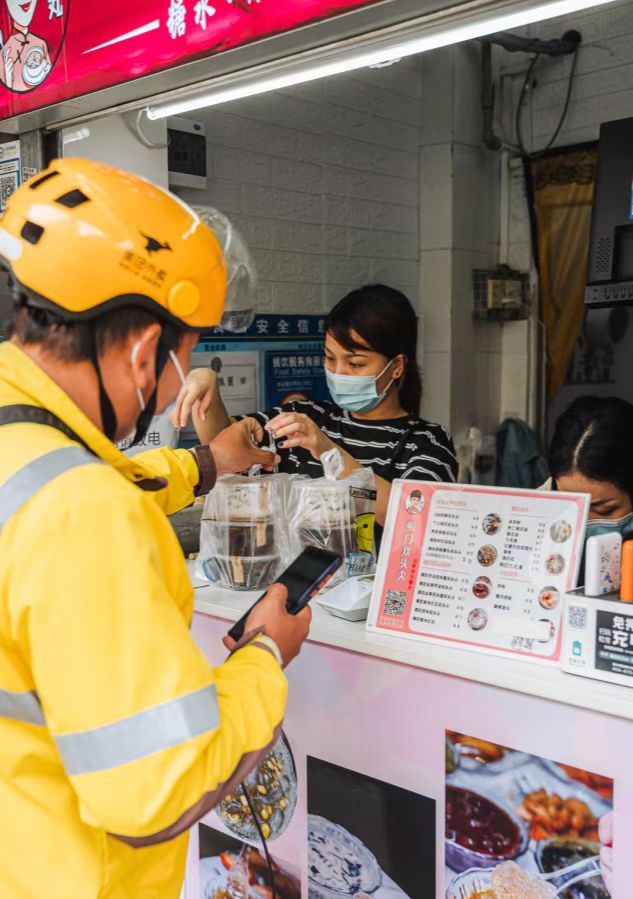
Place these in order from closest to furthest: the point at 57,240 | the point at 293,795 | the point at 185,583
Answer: the point at 57,240 → the point at 185,583 → the point at 293,795

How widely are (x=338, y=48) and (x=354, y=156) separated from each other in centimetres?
226

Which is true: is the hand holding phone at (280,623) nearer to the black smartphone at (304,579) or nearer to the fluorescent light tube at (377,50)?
the black smartphone at (304,579)

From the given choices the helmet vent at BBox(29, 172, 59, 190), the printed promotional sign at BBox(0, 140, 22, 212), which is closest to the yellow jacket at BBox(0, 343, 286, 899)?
the helmet vent at BBox(29, 172, 59, 190)

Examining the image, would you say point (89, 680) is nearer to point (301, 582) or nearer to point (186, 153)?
point (301, 582)

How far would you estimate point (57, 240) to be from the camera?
1031 mm

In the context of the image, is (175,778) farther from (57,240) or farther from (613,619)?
(613,619)

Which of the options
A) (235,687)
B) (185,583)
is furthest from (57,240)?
(235,687)

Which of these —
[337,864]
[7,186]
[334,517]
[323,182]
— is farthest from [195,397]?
[323,182]

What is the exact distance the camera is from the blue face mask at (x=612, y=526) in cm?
200

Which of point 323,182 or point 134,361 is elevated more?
point 323,182

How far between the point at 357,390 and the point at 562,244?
2.27 m

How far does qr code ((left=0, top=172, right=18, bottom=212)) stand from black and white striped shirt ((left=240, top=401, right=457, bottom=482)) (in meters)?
1.09

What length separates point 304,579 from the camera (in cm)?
142

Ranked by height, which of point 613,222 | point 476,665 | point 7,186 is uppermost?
point 7,186
